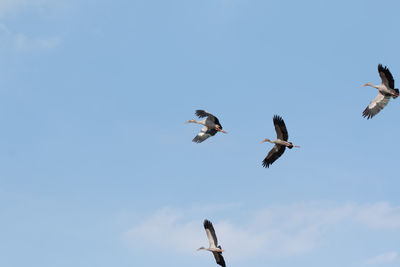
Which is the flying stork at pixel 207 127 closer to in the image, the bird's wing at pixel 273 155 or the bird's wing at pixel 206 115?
the bird's wing at pixel 206 115

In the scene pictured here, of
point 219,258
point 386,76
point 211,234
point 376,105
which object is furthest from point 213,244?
point 386,76

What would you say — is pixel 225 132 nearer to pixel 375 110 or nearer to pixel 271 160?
pixel 271 160

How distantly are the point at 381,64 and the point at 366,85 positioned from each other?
3.79 m

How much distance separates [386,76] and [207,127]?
13.0 m

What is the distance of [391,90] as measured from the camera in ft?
146

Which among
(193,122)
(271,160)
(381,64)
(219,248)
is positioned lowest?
(219,248)

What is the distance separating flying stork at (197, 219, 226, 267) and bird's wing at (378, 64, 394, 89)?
1493cm

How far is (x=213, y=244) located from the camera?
146 ft

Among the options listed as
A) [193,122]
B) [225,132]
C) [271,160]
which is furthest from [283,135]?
[193,122]

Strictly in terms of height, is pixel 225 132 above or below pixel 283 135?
above

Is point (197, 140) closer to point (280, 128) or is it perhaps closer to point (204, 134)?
point (204, 134)

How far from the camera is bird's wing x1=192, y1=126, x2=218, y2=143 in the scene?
48219 millimetres

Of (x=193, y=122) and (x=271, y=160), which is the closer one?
(x=271, y=160)

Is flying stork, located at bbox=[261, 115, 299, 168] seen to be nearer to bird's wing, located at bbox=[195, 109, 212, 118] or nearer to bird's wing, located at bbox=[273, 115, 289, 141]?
bird's wing, located at bbox=[273, 115, 289, 141]
